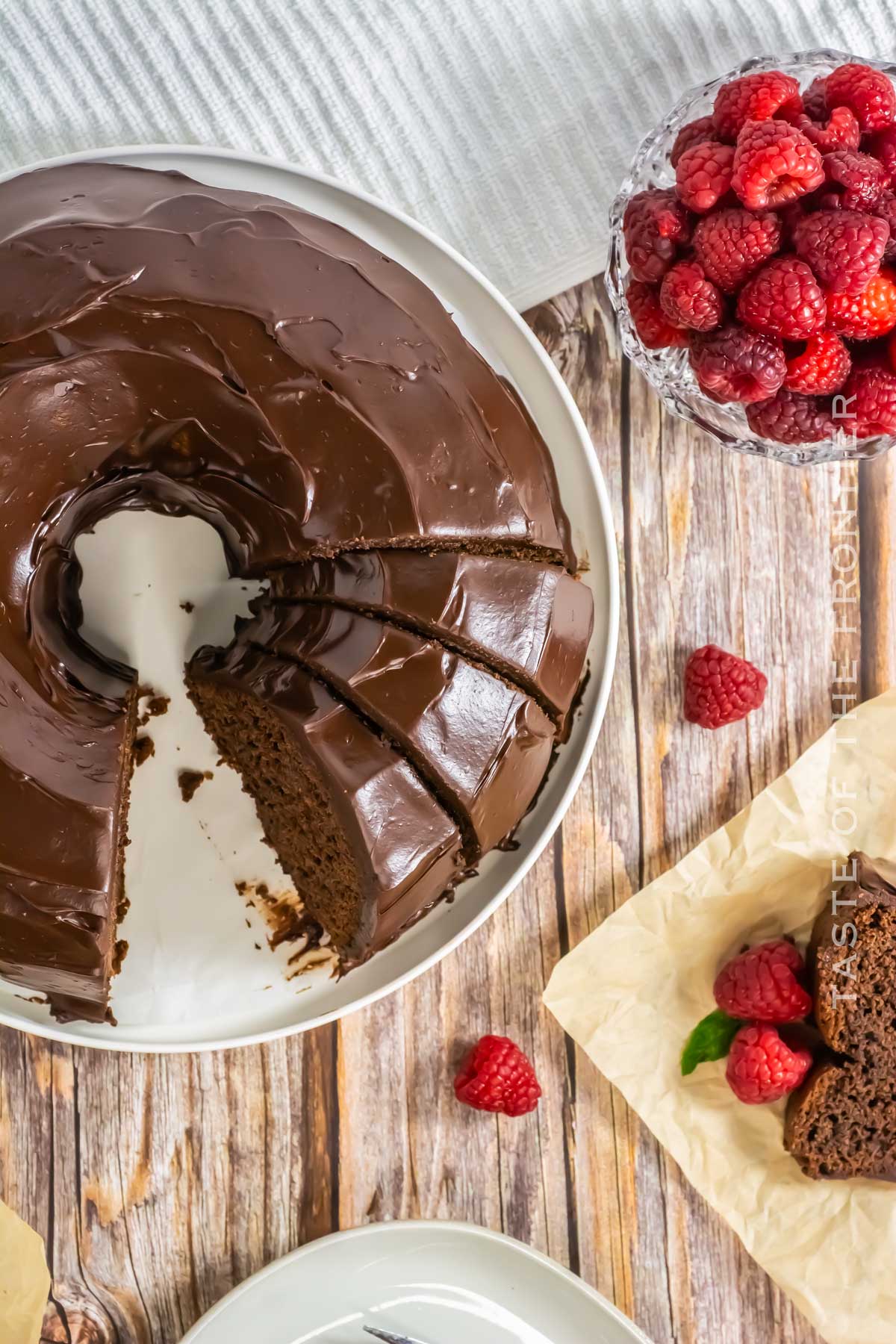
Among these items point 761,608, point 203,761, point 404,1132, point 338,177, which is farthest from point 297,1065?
point 338,177

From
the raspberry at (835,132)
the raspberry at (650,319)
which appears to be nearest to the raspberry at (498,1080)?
the raspberry at (650,319)

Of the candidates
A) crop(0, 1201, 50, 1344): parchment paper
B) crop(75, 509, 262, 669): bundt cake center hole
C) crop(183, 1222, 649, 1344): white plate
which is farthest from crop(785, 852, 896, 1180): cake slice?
crop(0, 1201, 50, 1344): parchment paper

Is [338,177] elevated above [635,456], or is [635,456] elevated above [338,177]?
[338,177]

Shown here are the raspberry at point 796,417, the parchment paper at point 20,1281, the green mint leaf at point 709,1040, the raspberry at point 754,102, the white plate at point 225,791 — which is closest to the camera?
the raspberry at point 754,102

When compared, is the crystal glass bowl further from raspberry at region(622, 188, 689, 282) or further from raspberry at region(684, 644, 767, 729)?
raspberry at region(684, 644, 767, 729)

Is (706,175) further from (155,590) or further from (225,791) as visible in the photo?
(225,791)

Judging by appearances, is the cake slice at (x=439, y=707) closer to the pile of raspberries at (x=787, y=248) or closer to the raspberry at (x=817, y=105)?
the pile of raspberries at (x=787, y=248)

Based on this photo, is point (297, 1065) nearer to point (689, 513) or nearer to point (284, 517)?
point (284, 517)
